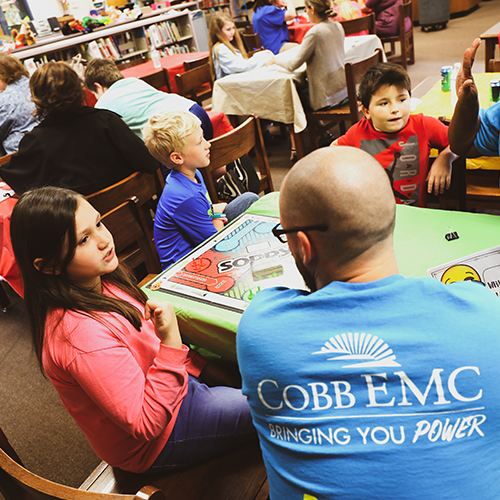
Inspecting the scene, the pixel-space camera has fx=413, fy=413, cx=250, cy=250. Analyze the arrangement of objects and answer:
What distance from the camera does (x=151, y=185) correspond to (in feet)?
6.28

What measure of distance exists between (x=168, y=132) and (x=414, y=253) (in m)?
1.10

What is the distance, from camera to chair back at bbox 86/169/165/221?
5.38 ft

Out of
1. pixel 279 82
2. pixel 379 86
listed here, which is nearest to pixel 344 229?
pixel 379 86

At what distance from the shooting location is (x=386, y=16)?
16.4 ft

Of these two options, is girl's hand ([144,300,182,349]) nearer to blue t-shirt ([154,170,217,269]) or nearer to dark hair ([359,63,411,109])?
blue t-shirt ([154,170,217,269])

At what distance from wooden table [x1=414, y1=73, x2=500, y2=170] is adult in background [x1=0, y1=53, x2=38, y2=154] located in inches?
102

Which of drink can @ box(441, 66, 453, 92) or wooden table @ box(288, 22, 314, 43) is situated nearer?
drink can @ box(441, 66, 453, 92)

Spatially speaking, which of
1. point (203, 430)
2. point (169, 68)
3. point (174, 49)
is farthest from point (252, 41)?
point (203, 430)

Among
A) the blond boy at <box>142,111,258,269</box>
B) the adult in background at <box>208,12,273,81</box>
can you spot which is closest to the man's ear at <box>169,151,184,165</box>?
the blond boy at <box>142,111,258,269</box>

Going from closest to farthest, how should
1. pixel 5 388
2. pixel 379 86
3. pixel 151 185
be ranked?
pixel 379 86 < pixel 151 185 < pixel 5 388

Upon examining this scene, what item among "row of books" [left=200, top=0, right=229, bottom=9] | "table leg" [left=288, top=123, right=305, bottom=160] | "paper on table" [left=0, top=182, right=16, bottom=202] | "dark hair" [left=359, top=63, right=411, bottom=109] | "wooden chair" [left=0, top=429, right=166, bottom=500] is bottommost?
"table leg" [left=288, top=123, right=305, bottom=160]

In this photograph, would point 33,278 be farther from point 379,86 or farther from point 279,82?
point 279,82

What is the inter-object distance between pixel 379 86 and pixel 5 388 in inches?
87.6

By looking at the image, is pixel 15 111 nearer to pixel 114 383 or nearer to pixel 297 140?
pixel 297 140
